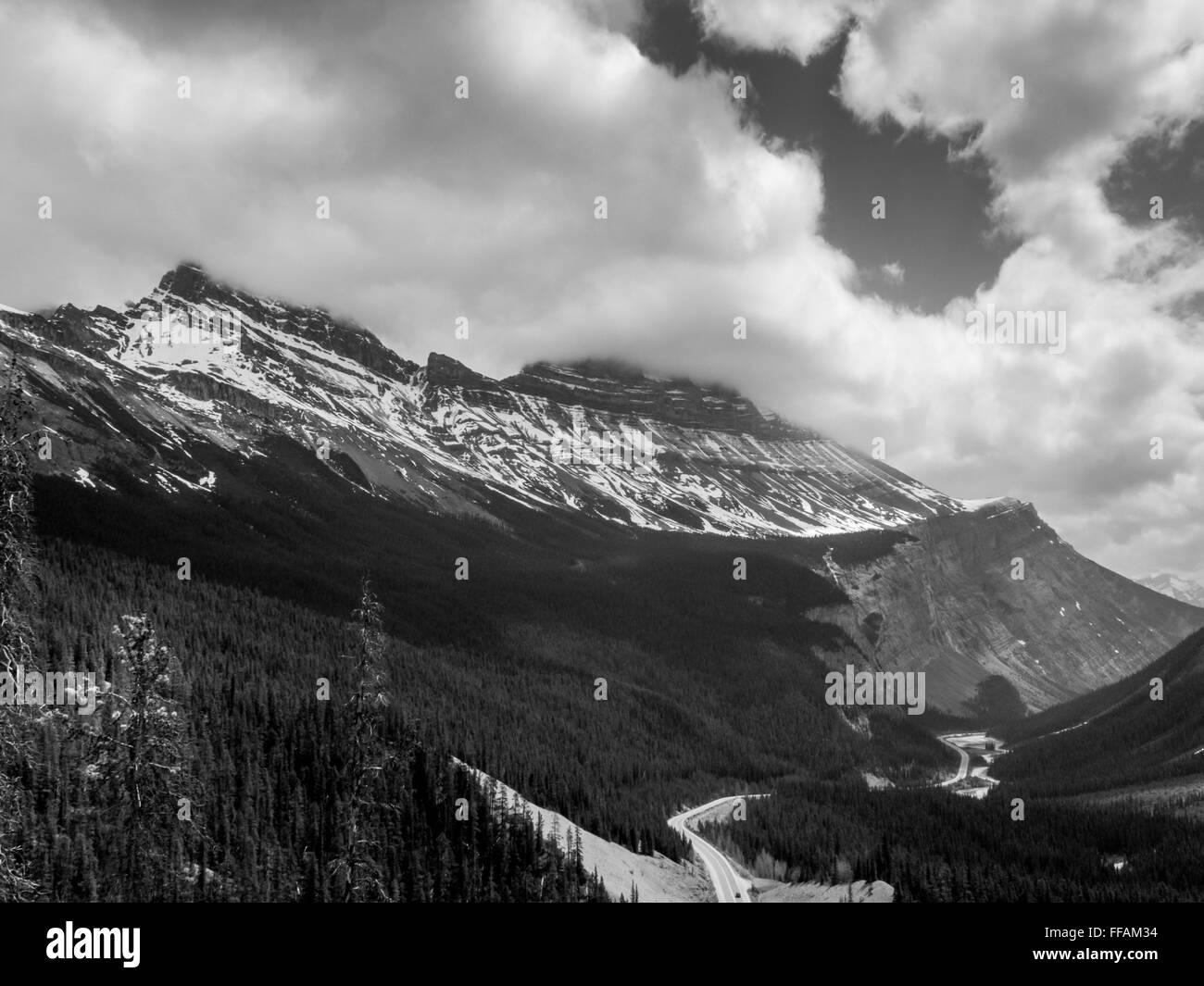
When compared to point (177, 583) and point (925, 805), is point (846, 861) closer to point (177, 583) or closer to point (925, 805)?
point (925, 805)

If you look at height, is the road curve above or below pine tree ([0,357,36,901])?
below

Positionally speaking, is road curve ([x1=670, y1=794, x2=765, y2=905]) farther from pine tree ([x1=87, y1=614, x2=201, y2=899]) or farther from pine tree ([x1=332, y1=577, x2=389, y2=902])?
pine tree ([x1=87, y1=614, x2=201, y2=899])

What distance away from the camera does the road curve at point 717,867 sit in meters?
110

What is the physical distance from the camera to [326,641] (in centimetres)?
17538

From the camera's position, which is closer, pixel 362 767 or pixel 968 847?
pixel 362 767

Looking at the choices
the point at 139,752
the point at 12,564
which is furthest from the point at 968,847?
the point at 12,564

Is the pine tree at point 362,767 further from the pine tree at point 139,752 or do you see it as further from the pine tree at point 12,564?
the pine tree at point 12,564

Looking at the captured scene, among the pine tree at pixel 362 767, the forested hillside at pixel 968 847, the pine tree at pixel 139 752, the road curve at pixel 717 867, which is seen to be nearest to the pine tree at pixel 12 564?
the pine tree at pixel 139 752

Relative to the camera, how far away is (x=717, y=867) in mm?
123500

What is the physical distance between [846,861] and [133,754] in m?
111

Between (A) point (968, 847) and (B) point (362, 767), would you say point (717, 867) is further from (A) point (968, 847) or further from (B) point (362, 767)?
(B) point (362, 767)

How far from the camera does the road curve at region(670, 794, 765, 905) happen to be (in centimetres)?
11023

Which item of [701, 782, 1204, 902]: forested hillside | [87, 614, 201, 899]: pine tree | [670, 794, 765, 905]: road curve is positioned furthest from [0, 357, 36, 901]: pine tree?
[701, 782, 1204, 902]: forested hillside
